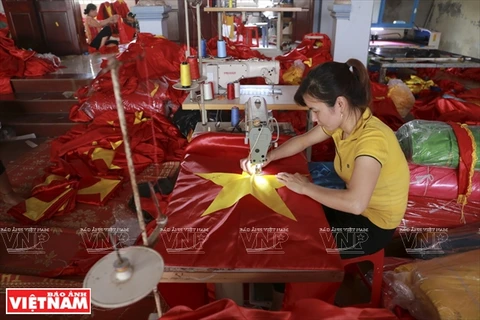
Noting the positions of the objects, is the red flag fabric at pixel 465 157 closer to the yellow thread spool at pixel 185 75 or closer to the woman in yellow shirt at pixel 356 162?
the woman in yellow shirt at pixel 356 162

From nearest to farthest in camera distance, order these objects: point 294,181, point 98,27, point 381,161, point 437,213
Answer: point 381,161
point 294,181
point 437,213
point 98,27

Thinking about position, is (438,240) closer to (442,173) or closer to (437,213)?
(437,213)

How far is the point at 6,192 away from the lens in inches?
117

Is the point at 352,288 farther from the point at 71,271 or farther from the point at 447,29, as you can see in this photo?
the point at 447,29

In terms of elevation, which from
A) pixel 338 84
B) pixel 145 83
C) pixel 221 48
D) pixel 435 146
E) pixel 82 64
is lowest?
pixel 82 64

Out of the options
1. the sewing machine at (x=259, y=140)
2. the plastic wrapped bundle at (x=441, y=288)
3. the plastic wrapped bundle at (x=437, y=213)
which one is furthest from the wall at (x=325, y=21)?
the plastic wrapped bundle at (x=441, y=288)

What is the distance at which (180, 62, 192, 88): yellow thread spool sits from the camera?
2.16m

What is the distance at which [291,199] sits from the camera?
5.04 ft

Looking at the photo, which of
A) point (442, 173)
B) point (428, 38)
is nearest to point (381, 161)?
point (442, 173)

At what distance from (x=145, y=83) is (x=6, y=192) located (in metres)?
1.87

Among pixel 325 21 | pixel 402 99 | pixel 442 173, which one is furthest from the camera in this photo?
pixel 325 21

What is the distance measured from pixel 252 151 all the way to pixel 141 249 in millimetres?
956

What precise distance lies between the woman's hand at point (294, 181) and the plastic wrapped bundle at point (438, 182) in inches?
41.5

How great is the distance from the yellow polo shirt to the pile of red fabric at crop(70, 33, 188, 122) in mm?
2807
